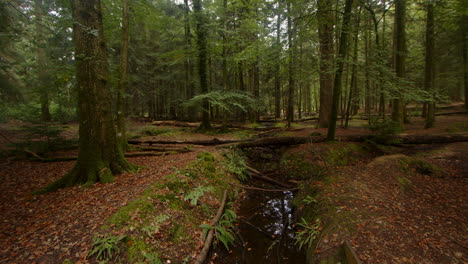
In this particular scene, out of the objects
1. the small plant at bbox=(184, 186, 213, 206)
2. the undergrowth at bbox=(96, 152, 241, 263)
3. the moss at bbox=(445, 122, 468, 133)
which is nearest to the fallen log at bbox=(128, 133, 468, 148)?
the moss at bbox=(445, 122, 468, 133)

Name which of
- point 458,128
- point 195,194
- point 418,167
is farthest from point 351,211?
point 458,128

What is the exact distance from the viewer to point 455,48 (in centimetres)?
1612

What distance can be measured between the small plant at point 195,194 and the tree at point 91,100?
2752 millimetres

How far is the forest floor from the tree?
552mm

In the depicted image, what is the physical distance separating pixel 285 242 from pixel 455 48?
21.6 meters

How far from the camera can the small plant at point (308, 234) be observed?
16.2 ft

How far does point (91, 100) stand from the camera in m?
6.29

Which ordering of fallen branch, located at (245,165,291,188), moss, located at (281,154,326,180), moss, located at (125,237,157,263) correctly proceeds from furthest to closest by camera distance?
moss, located at (281,154,326,180) → fallen branch, located at (245,165,291,188) → moss, located at (125,237,157,263)

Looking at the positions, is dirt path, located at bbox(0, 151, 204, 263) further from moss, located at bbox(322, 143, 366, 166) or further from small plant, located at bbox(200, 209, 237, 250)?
moss, located at bbox(322, 143, 366, 166)

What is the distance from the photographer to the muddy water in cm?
477

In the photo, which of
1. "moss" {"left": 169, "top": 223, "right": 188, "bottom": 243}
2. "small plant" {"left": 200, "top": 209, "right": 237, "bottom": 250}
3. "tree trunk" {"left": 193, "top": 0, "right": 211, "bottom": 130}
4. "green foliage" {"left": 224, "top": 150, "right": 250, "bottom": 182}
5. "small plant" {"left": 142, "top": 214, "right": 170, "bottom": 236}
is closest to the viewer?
"small plant" {"left": 142, "top": 214, "right": 170, "bottom": 236}

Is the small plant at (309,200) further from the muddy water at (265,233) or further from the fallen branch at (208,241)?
the fallen branch at (208,241)

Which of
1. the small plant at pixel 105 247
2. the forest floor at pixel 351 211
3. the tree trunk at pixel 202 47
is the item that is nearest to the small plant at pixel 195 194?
the forest floor at pixel 351 211

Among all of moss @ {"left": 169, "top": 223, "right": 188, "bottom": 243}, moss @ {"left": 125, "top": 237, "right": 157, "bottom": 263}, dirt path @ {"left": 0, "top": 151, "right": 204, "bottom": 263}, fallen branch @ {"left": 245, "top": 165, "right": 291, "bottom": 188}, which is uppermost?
dirt path @ {"left": 0, "top": 151, "right": 204, "bottom": 263}
